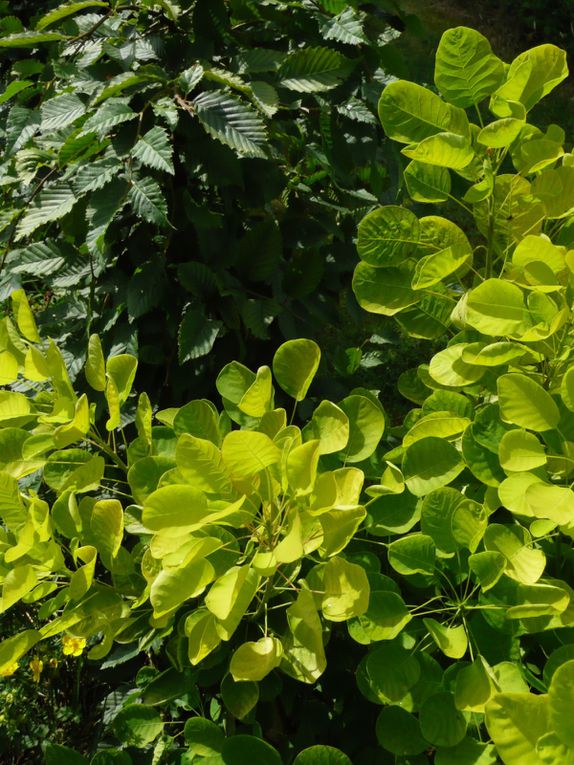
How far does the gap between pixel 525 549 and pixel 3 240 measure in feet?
4.50

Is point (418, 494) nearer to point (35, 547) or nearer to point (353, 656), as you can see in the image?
point (353, 656)

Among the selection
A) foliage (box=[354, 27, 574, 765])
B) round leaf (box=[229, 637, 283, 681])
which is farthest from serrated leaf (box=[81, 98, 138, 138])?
round leaf (box=[229, 637, 283, 681])

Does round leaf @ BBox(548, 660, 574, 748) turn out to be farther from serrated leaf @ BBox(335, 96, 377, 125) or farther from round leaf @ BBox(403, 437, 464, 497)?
serrated leaf @ BBox(335, 96, 377, 125)

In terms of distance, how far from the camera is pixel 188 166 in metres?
1.57

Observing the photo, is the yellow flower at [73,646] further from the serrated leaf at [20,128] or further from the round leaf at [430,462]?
the serrated leaf at [20,128]

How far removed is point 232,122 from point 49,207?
16.2 inches

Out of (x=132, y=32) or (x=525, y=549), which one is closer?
(x=525, y=549)

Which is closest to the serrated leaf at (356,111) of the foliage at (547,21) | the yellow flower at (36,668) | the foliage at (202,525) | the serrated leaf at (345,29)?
the serrated leaf at (345,29)

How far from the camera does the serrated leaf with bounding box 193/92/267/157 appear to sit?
4.56ft

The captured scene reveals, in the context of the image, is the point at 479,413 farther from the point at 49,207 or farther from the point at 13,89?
the point at 13,89

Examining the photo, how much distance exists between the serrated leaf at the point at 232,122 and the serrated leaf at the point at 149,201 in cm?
15

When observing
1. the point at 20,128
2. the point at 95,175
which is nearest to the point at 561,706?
the point at 95,175

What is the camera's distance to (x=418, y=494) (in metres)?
0.94

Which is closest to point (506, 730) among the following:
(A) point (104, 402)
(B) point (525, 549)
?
(B) point (525, 549)
